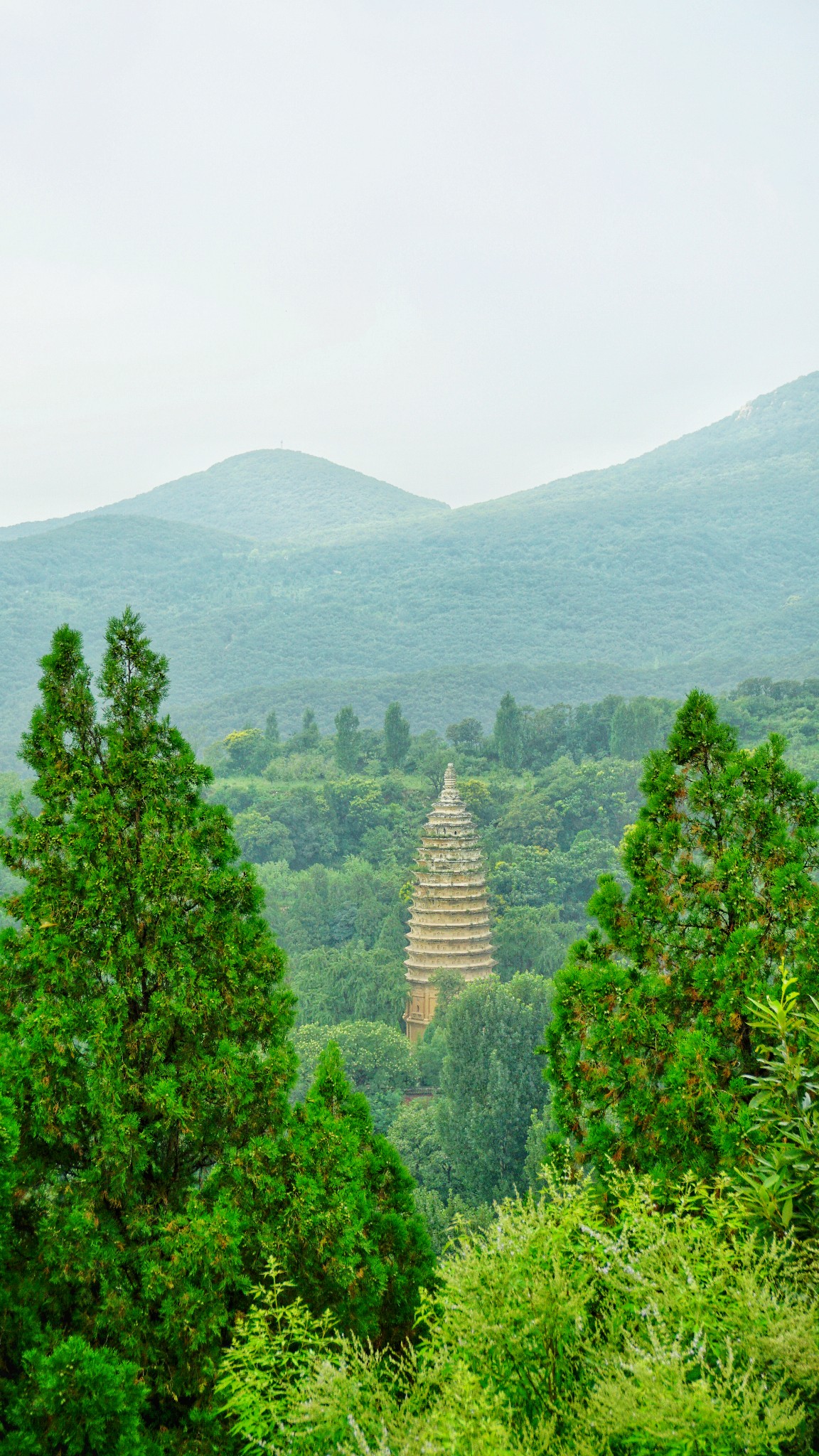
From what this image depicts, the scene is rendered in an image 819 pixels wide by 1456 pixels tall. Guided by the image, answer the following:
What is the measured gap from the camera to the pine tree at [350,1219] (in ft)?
25.1

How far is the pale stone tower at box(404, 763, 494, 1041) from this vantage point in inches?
1857

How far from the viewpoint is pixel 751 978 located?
8094 mm

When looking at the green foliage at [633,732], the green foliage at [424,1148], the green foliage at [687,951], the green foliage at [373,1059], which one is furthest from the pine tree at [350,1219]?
the green foliage at [633,732]

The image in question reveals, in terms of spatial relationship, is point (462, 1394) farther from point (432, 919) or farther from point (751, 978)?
point (432, 919)

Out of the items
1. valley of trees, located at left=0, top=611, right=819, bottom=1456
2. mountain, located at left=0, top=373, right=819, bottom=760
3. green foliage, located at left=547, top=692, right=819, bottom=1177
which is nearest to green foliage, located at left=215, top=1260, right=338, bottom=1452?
valley of trees, located at left=0, top=611, right=819, bottom=1456

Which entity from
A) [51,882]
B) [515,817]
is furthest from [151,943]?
[515,817]

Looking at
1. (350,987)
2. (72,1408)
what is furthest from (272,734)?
(72,1408)

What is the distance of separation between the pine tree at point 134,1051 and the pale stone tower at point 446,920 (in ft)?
128

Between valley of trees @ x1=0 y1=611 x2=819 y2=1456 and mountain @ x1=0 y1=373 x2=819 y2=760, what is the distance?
345 ft

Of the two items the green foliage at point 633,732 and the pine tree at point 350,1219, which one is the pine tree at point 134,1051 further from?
the green foliage at point 633,732

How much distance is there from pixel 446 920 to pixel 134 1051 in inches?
1605

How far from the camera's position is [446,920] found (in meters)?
48.1

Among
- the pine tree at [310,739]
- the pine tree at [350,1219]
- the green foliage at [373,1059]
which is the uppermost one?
the pine tree at [350,1219]

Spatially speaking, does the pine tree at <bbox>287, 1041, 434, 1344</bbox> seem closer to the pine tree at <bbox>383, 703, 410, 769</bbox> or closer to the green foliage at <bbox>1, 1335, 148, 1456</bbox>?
the green foliage at <bbox>1, 1335, 148, 1456</bbox>
